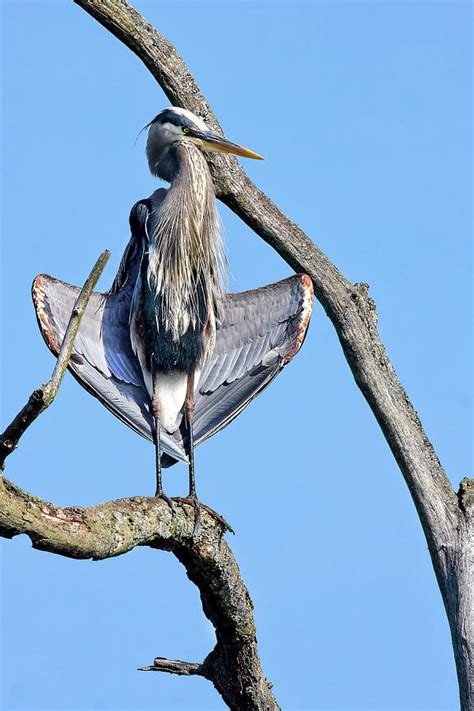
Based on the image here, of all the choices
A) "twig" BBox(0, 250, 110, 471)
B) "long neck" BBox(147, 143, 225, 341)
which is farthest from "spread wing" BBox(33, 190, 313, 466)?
"twig" BBox(0, 250, 110, 471)

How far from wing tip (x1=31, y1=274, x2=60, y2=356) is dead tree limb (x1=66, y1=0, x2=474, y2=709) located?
1.01m

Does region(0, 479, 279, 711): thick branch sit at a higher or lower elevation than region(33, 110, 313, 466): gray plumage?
lower

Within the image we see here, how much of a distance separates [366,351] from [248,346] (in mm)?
642

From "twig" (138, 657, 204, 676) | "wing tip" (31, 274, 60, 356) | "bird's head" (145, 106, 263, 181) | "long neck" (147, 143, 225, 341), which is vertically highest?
"bird's head" (145, 106, 263, 181)

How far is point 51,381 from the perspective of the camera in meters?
2.94

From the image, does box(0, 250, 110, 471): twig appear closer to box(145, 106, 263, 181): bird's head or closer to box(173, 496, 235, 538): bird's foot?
box(173, 496, 235, 538): bird's foot

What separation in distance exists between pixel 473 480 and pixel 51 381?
9.32 feet

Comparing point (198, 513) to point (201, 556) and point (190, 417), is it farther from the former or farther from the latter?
point (190, 417)

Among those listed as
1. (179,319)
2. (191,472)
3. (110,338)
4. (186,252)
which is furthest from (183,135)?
(191,472)

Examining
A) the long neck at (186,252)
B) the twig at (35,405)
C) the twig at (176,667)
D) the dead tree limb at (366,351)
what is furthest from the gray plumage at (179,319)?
the twig at (35,405)

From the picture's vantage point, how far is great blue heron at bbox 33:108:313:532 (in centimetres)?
525

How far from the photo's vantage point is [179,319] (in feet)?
17.9

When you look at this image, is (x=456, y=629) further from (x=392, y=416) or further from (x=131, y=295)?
(x=131, y=295)

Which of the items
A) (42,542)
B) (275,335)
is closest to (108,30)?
(275,335)
